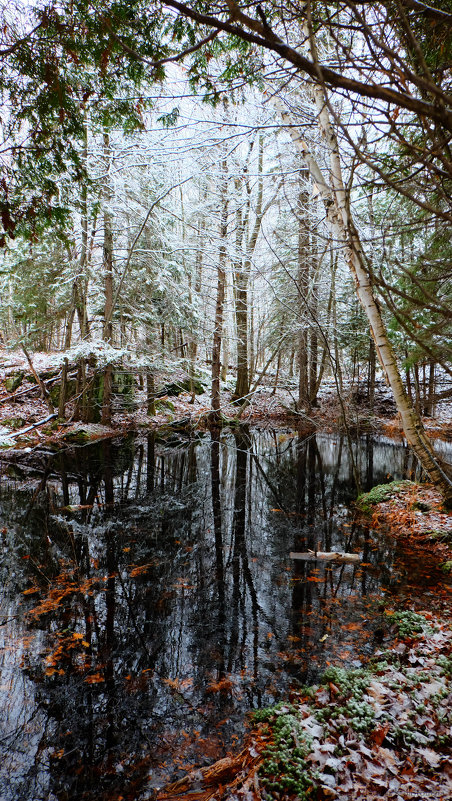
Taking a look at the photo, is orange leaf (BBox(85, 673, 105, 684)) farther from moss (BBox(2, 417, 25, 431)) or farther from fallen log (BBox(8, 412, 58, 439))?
moss (BBox(2, 417, 25, 431))

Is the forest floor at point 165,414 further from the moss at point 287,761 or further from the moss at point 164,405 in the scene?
the moss at point 287,761

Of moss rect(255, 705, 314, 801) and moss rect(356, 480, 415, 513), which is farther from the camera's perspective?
moss rect(356, 480, 415, 513)

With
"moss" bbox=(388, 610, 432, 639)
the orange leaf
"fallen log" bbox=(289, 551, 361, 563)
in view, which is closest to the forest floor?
"fallen log" bbox=(289, 551, 361, 563)

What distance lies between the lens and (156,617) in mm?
4230

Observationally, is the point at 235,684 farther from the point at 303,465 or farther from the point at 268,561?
the point at 303,465

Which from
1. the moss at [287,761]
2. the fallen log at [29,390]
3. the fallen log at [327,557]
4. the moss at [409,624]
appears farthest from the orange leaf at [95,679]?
the fallen log at [29,390]

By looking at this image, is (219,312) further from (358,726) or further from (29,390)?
(358,726)

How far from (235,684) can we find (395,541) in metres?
3.93

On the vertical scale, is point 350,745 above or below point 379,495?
below

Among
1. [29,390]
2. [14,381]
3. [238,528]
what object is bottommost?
[238,528]

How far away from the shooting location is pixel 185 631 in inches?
157

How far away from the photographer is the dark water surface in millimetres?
2760

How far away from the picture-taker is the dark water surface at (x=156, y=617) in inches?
109

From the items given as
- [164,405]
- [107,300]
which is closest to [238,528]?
[107,300]
